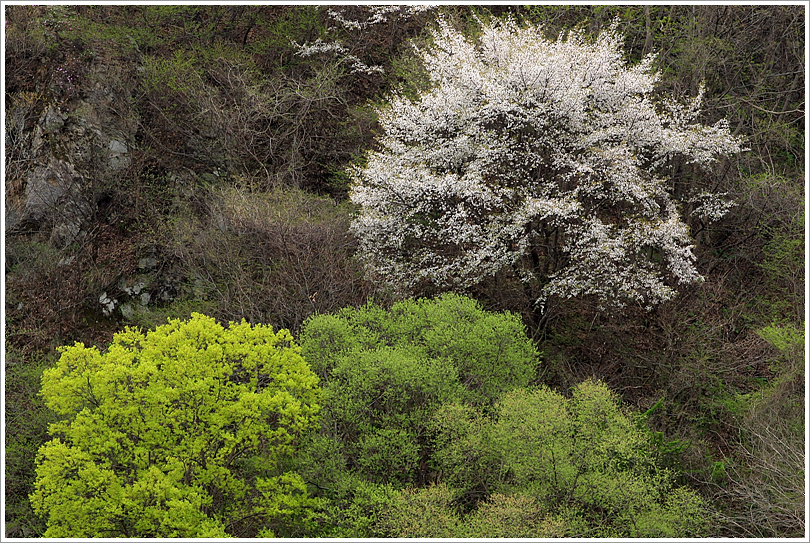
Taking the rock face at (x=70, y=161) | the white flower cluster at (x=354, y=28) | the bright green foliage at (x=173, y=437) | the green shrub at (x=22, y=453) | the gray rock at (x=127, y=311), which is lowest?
the green shrub at (x=22, y=453)

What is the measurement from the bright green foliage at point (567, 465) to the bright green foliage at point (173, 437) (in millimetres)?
2969

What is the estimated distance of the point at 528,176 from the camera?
17.5m

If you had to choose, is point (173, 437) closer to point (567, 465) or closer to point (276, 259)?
point (276, 259)

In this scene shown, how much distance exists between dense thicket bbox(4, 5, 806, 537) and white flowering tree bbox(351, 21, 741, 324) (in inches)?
54.0

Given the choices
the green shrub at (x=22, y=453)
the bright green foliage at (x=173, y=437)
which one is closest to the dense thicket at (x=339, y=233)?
A: the green shrub at (x=22, y=453)

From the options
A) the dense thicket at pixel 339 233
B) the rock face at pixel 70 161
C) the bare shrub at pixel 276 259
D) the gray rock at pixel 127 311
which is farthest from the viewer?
the rock face at pixel 70 161

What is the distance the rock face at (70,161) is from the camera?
21.8 m

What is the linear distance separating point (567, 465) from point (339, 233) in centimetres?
861

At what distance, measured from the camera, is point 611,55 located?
59.3ft

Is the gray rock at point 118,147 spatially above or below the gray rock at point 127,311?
above

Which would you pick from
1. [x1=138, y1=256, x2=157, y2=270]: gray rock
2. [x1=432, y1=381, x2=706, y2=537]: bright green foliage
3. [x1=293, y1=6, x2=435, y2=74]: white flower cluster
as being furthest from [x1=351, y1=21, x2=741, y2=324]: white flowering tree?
[x1=293, y1=6, x2=435, y2=74]: white flower cluster

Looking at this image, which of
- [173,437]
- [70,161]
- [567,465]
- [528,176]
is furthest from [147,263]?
[567,465]

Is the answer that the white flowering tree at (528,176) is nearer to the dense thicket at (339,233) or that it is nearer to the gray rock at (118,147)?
the dense thicket at (339,233)

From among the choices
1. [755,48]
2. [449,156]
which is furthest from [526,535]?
[755,48]
